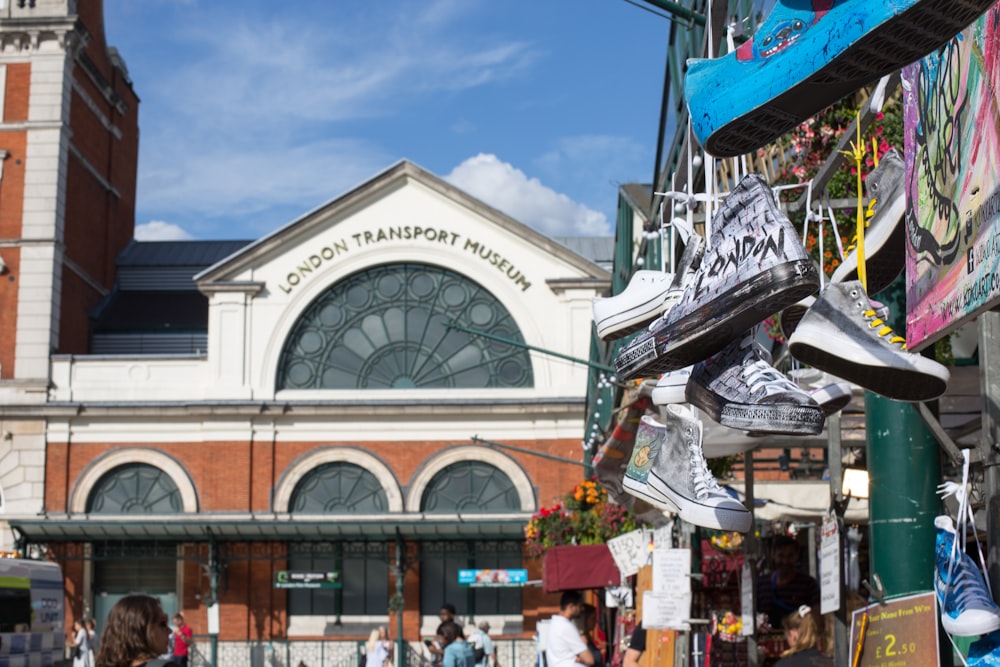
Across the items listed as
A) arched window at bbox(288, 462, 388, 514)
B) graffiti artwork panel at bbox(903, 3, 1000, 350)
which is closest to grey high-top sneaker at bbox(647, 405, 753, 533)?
graffiti artwork panel at bbox(903, 3, 1000, 350)

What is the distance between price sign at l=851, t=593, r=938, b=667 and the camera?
20.2 ft

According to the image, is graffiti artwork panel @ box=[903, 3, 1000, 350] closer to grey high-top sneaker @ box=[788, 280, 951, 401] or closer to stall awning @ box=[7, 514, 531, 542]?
grey high-top sneaker @ box=[788, 280, 951, 401]

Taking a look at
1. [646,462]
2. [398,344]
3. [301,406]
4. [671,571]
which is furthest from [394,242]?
[646,462]

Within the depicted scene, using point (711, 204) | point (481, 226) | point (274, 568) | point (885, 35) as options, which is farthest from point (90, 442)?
point (885, 35)

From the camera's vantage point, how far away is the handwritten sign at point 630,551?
13.6m

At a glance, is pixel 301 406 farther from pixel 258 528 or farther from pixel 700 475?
pixel 700 475

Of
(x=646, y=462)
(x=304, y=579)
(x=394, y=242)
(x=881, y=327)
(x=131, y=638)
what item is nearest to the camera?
(x=881, y=327)

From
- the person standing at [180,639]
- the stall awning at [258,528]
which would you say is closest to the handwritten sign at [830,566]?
the person standing at [180,639]

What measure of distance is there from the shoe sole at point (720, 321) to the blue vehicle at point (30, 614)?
15839mm

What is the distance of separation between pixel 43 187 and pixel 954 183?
35.0 m

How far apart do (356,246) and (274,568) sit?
27.8 ft

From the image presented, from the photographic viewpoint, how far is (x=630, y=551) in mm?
14039

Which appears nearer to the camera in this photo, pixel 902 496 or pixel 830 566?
pixel 902 496

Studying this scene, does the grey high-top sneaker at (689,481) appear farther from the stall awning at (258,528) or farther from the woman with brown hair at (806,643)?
the stall awning at (258,528)
